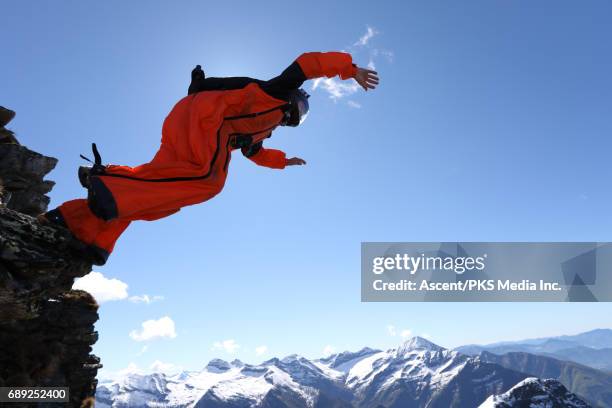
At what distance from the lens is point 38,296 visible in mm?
6477

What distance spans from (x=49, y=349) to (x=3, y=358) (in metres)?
3.73

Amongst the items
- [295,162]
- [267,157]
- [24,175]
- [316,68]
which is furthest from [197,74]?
[24,175]

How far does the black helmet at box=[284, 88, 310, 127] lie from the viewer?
7.33 metres

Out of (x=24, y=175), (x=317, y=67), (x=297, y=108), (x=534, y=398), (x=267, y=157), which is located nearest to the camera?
(x=317, y=67)

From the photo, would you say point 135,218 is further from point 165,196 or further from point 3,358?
point 3,358

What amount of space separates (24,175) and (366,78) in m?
18.1

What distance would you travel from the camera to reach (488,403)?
11962 centimetres

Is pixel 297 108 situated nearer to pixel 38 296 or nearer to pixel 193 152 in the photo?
pixel 193 152

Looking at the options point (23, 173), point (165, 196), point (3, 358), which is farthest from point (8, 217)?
point (3, 358)

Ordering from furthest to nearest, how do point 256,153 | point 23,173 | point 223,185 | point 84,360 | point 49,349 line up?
point 84,360, point 49,349, point 23,173, point 256,153, point 223,185

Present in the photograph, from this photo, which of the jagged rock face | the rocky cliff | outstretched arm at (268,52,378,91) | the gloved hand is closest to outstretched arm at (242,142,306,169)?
the gloved hand

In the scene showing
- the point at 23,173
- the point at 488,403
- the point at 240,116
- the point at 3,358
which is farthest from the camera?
the point at 488,403

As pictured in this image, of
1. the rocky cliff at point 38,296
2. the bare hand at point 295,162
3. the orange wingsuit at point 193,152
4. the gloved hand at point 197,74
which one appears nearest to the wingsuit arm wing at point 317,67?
the orange wingsuit at point 193,152

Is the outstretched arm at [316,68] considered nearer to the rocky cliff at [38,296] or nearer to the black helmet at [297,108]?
the black helmet at [297,108]
